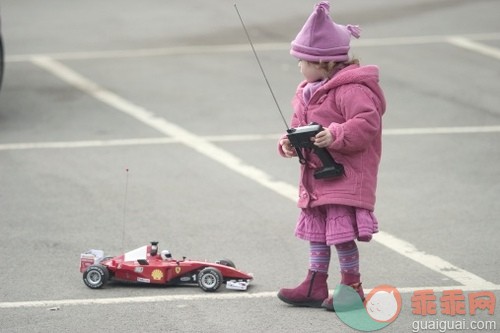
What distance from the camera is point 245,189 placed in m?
10.1

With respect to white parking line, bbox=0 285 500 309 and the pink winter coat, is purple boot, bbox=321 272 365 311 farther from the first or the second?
the pink winter coat

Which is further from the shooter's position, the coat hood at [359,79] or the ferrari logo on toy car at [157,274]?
the ferrari logo on toy car at [157,274]

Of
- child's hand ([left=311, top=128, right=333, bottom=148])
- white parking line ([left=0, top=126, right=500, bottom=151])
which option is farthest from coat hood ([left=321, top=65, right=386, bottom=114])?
white parking line ([left=0, top=126, right=500, bottom=151])

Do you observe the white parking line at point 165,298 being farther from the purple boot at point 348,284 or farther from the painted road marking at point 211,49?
the painted road marking at point 211,49

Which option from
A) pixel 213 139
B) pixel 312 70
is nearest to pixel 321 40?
pixel 312 70

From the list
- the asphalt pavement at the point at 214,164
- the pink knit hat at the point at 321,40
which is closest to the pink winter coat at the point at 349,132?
the pink knit hat at the point at 321,40

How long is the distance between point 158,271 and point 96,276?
15.0 inches

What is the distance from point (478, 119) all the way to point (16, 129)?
460cm

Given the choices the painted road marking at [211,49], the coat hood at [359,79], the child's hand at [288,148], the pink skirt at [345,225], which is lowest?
the pink skirt at [345,225]

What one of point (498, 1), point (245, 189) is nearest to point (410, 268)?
point (245, 189)

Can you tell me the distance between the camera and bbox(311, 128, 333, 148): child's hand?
6773 mm

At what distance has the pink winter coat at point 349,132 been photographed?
681 centimetres

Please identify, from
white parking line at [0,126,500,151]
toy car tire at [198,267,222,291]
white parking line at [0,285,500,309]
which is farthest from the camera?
white parking line at [0,126,500,151]

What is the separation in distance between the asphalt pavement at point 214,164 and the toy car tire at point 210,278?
104mm
